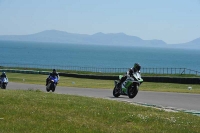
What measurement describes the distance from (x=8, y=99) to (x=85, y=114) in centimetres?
308

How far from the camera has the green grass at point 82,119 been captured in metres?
9.66

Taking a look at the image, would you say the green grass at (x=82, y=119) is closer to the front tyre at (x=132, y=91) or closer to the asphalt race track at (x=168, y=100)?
the asphalt race track at (x=168, y=100)

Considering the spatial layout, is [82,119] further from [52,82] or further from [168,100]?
[52,82]

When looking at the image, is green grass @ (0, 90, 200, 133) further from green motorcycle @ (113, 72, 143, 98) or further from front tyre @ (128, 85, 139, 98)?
front tyre @ (128, 85, 139, 98)

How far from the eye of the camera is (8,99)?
13469 millimetres

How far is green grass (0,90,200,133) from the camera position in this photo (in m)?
9.66

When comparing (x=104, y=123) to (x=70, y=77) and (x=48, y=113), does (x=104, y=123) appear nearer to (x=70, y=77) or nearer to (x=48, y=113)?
(x=48, y=113)

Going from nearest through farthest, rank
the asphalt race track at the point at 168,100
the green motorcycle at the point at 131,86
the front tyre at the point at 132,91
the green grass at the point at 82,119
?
the green grass at the point at 82,119, the asphalt race track at the point at 168,100, the green motorcycle at the point at 131,86, the front tyre at the point at 132,91

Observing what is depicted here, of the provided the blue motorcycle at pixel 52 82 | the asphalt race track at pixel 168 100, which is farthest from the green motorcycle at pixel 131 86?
the blue motorcycle at pixel 52 82

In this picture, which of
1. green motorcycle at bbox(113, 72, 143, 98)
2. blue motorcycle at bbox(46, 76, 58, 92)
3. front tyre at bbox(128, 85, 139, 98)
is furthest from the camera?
blue motorcycle at bbox(46, 76, 58, 92)

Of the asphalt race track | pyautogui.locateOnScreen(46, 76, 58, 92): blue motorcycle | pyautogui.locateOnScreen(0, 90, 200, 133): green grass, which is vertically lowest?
the asphalt race track

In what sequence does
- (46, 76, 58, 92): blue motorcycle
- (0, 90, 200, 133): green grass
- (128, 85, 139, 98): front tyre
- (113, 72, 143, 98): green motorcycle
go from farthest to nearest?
1. (46, 76, 58, 92): blue motorcycle
2. (128, 85, 139, 98): front tyre
3. (113, 72, 143, 98): green motorcycle
4. (0, 90, 200, 133): green grass

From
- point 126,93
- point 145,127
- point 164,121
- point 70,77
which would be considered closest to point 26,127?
point 145,127

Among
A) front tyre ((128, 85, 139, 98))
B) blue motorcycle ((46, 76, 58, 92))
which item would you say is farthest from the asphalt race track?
blue motorcycle ((46, 76, 58, 92))
